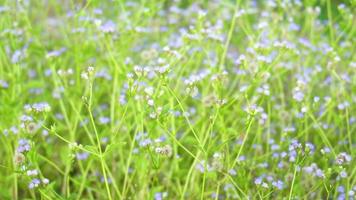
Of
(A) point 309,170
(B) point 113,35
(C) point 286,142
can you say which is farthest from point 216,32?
(A) point 309,170

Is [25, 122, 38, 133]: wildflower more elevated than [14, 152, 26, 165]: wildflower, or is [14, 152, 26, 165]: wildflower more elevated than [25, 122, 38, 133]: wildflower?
[25, 122, 38, 133]: wildflower

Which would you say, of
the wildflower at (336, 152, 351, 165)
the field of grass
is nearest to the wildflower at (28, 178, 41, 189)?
the field of grass

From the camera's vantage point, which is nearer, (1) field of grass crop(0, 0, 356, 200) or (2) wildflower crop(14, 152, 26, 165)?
(2) wildflower crop(14, 152, 26, 165)

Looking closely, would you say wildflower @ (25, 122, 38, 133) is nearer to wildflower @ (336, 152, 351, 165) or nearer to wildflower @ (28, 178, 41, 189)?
wildflower @ (28, 178, 41, 189)

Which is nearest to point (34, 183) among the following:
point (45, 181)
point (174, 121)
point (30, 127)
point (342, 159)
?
point (45, 181)

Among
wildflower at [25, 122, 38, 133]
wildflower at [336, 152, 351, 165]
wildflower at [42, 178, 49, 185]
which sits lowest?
wildflower at [336, 152, 351, 165]

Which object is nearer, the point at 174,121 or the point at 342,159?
the point at 342,159

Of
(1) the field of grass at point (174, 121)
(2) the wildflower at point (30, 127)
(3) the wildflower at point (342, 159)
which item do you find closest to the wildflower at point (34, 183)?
(1) the field of grass at point (174, 121)

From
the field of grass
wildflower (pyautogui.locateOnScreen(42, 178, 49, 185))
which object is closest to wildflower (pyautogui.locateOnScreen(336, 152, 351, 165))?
the field of grass

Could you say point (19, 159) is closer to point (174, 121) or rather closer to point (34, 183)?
point (34, 183)
